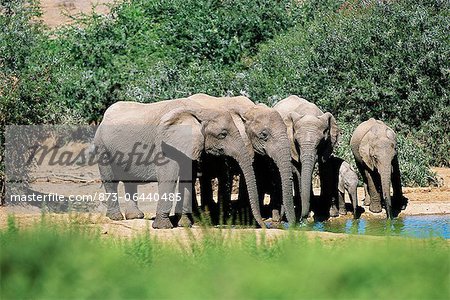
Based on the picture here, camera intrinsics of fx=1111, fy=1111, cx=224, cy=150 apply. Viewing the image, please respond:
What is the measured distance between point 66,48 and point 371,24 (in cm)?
838

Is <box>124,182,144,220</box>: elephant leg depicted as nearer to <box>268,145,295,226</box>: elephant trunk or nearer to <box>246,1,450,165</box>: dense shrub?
<box>268,145,295,226</box>: elephant trunk

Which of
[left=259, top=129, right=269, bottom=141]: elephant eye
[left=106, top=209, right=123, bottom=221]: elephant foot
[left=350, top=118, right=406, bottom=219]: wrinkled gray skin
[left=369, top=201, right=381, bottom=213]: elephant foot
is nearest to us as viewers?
[left=259, top=129, right=269, bottom=141]: elephant eye

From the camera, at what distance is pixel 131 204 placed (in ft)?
55.2

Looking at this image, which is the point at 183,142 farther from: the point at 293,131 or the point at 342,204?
the point at 342,204

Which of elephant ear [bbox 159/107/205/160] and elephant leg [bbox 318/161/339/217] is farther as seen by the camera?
elephant leg [bbox 318/161/339/217]

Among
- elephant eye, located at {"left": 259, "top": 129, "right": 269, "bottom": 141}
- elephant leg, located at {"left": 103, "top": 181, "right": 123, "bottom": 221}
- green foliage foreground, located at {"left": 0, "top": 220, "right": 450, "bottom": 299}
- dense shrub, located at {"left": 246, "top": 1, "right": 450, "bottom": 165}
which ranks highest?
dense shrub, located at {"left": 246, "top": 1, "right": 450, "bottom": 165}

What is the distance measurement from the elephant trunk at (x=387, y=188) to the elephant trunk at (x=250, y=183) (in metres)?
3.10

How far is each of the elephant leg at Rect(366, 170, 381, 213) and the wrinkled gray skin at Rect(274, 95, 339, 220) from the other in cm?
102

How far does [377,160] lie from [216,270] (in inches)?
429

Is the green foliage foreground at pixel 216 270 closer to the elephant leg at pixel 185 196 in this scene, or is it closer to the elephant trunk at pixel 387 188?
the elephant leg at pixel 185 196

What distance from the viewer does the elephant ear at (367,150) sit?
18.9 m

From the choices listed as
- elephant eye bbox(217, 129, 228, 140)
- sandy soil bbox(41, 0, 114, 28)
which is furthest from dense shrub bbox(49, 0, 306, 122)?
sandy soil bbox(41, 0, 114, 28)

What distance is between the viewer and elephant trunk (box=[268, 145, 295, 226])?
15.4 metres

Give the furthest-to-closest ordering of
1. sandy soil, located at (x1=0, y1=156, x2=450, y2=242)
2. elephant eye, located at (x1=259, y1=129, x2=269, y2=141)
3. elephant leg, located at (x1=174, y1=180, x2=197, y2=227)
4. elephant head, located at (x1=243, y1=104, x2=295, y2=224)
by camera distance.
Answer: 1. elephant eye, located at (x1=259, y1=129, x2=269, y2=141)
2. elephant head, located at (x1=243, y1=104, x2=295, y2=224)
3. elephant leg, located at (x1=174, y1=180, x2=197, y2=227)
4. sandy soil, located at (x1=0, y1=156, x2=450, y2=242)
